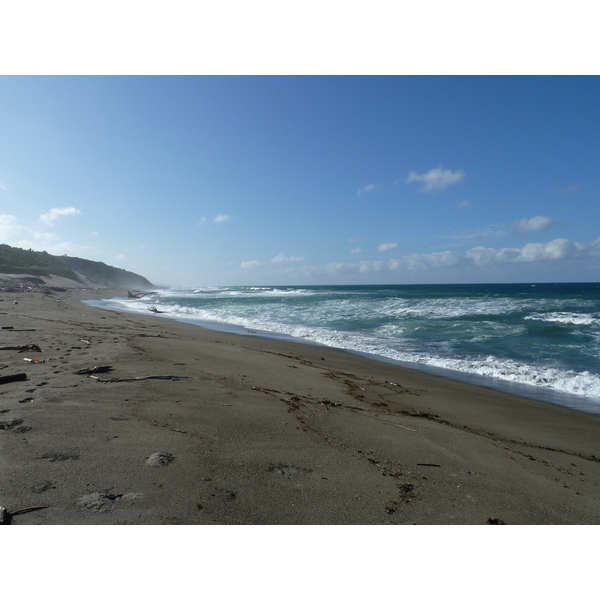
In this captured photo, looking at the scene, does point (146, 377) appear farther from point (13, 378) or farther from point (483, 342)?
point (483, 342)

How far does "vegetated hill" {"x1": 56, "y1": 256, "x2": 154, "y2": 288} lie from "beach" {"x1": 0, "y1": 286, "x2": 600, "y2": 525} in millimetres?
67513

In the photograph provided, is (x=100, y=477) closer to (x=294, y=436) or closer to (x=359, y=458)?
(x=294, y=436)

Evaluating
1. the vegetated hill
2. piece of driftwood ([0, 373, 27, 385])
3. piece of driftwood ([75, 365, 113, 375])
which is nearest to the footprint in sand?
piece of driftwood ([75, 365, 113, 375])

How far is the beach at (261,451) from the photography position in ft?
6.84

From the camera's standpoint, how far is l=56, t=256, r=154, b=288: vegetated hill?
217ft

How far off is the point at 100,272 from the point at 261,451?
84.5m

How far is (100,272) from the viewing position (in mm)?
73875

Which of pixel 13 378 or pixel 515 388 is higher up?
pixel 13 378

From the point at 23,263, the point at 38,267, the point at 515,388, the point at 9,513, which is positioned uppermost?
the point at 23,263

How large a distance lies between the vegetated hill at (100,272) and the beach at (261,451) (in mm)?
67513

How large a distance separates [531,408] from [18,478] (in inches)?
268

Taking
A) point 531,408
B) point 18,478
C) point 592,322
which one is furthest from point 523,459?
point 592,322

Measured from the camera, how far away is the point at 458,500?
2.41 meters

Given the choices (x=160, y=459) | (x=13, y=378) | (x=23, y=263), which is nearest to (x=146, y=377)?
(x=13, y=378)
